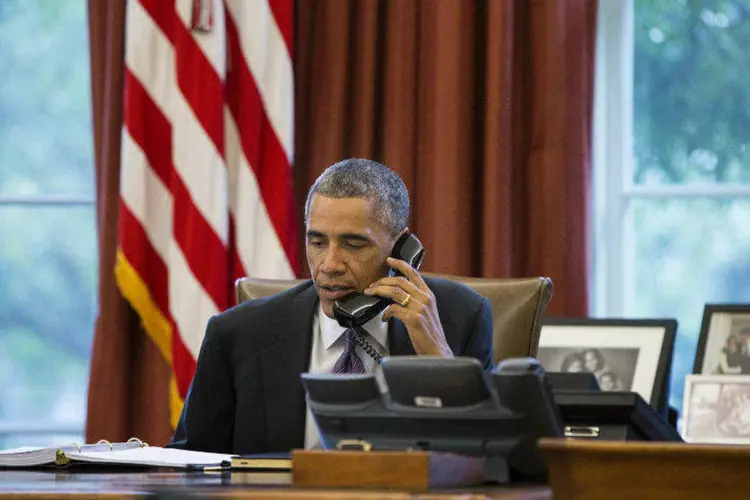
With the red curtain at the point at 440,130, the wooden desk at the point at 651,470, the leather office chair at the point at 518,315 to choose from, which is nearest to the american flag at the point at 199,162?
the red curtain at the point at 440,130

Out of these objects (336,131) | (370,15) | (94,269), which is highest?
(370,15)

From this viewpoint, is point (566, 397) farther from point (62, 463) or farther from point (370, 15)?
point (370, 15)

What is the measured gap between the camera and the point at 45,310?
4.54 metres

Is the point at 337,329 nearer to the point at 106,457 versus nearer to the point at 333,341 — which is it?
the point at 333,341

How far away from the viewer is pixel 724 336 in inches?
150

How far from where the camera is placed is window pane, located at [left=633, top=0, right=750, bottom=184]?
14.0 ft

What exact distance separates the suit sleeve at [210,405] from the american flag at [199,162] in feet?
4.16

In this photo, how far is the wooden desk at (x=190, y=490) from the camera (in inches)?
52.9

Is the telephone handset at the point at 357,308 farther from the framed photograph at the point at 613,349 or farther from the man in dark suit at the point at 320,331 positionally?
the framed photograph at the point at 613,349

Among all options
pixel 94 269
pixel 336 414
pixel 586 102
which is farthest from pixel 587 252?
pixel 336 414

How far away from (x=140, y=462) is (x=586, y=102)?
2.50 metres

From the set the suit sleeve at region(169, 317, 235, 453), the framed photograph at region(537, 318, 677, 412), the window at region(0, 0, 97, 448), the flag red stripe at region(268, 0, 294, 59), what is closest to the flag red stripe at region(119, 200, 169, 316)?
the window at region(0, 0, 97, 448)

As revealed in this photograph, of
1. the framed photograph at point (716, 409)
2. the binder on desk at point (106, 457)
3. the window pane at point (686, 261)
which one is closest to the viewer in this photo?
the binder on desk at point (106, 457)

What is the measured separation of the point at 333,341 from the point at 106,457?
0.82 metres
